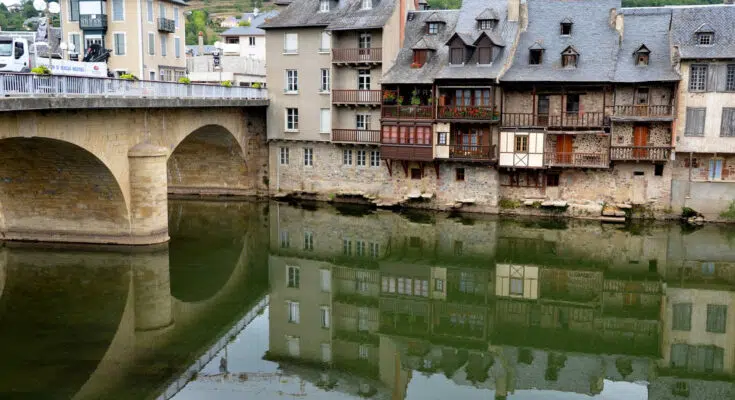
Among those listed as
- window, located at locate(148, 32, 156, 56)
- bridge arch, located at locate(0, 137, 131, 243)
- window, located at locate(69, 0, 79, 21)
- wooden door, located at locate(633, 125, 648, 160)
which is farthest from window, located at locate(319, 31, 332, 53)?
window, located at locate(69, 0, 79, 21)

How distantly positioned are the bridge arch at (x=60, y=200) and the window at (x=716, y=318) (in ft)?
75.3

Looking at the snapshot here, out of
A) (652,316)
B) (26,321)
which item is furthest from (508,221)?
(26,321)

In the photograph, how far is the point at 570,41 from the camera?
4069 centimetres

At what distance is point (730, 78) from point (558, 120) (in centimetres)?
852

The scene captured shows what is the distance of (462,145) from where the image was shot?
40.7m

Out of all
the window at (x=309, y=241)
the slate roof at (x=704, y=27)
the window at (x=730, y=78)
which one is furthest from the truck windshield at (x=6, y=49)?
the window at (x=730, y=78)

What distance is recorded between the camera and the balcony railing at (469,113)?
39688mm

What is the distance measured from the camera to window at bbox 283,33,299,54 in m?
45.7

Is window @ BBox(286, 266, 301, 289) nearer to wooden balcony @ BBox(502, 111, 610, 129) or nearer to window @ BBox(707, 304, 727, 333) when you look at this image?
window @ BBox(707, 304, 727, 333)

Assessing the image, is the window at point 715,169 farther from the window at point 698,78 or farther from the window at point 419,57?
the window at point 419,57

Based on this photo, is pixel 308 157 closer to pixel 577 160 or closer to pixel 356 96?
pixel 356 96

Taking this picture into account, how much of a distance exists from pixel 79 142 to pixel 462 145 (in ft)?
66.9

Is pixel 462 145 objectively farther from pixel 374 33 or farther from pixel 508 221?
pixel 374 33

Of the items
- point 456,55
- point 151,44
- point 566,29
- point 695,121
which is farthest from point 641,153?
point 151,44
